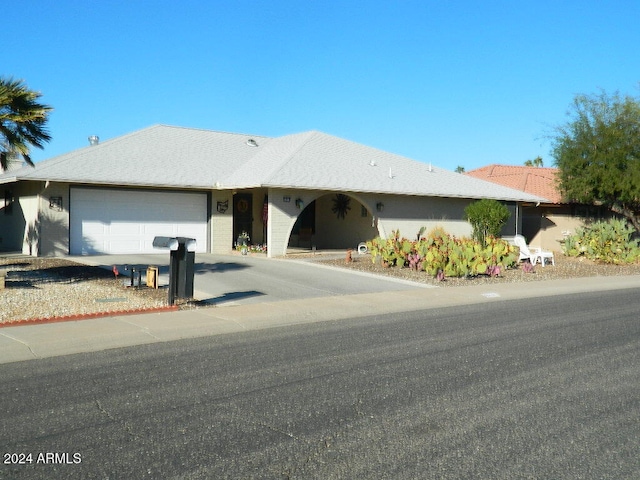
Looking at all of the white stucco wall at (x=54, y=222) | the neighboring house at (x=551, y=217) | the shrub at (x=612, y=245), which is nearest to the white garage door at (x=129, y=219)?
the white stucco wall at (x=54, y=222)

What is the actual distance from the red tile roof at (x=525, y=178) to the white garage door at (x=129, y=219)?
1892 cm

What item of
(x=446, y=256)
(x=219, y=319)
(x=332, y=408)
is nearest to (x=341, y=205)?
(x=446, y=256)

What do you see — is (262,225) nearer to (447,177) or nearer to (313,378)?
(447,177)

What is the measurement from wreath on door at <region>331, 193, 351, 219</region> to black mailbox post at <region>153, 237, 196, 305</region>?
1690 centimetres

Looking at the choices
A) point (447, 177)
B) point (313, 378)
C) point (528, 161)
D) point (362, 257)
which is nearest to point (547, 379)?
point (313, 378)

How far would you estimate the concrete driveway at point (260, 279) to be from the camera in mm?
15219

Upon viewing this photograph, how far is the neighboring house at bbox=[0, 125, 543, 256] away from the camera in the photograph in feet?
74.0

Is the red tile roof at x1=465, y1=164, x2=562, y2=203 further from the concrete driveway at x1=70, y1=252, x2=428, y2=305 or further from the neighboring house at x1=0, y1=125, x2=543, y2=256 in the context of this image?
the concrete driveway at x1=70, y1=252, x2=428, y2=305

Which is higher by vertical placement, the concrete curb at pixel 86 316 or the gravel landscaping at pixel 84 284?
the gravel landscaping at pixel 84 284

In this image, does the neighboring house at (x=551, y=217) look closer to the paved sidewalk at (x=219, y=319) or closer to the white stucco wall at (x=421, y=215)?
the white stucco wall at (x=421, y=215)

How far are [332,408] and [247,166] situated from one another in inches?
843

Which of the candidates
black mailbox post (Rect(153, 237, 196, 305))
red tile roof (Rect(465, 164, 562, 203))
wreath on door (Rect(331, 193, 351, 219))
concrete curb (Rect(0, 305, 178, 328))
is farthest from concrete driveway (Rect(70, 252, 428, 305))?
red tile roof (Rect(465, 164, 562, 203))

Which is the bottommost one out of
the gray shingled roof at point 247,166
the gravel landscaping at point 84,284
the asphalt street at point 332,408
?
the asphalt street at point 332,408

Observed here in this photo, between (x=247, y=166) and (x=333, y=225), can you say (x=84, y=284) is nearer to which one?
(x=247, y=166)
